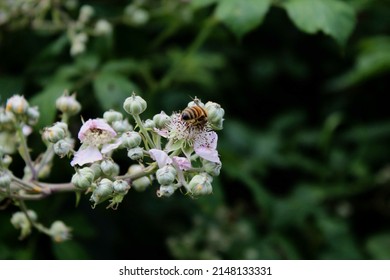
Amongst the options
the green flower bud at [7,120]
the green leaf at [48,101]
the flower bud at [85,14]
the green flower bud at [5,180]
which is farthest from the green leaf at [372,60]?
the green flower bud at [5,180]

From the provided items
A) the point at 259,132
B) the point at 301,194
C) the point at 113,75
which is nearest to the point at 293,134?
the point at 259,132

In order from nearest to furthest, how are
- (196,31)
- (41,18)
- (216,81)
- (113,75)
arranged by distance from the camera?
1. (113,75)
2. (41,18)
3. (196,31)
4. (216,81)

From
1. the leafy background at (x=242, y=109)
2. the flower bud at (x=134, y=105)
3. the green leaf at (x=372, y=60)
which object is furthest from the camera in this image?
the green leaf at (x=372, y=60)

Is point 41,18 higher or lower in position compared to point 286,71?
lower

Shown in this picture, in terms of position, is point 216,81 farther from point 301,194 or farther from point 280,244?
point 280,244

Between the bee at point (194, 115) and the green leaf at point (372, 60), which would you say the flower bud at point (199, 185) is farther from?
the green leaf at point (372, 60)

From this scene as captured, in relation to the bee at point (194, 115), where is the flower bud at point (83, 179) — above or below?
below
